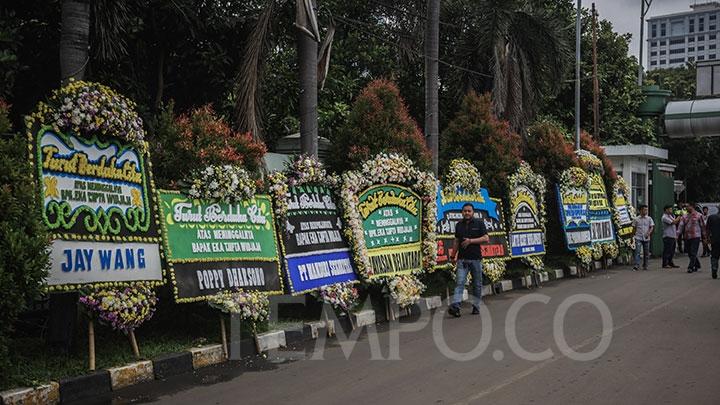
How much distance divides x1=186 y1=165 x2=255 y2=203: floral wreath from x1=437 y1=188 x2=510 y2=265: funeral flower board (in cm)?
533

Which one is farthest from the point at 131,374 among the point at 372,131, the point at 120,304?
the point at 372,131

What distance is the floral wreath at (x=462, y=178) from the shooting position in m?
15.5

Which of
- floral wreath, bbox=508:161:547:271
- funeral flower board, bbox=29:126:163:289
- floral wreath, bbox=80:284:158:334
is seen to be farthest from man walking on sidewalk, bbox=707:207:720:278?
floral wreath, bbox=80:284:158:334

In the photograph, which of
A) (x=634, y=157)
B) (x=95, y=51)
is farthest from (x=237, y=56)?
(x=634, y=157)

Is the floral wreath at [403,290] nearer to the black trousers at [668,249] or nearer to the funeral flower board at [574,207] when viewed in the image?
the funeral flower board at [574,207]

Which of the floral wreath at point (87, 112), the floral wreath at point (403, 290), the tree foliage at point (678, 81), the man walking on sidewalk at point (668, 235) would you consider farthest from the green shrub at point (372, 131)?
the tree foliage at point (678, 81)

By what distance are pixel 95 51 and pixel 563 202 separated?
12505 millimetres

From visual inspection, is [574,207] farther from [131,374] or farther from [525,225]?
[131,374]

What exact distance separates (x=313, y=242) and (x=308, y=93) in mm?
3069

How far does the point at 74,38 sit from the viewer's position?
395 inches

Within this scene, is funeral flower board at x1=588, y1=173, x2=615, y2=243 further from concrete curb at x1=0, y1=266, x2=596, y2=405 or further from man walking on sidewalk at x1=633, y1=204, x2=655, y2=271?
concrete curb at x1=0, y1=266, x2=596, y2=405

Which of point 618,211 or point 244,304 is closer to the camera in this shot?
point 244,304

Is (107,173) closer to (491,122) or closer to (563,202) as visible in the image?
(491,122)

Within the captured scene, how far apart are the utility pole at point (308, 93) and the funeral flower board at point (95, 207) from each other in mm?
4404
